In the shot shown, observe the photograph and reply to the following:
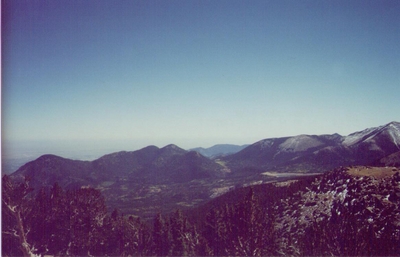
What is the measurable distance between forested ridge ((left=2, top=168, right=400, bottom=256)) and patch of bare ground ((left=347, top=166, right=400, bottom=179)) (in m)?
2.01

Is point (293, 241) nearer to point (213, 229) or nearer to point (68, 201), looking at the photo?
point (213, 229)

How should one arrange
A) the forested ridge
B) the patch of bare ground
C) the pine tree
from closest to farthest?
1. the forested ridge
2. the pine tree
3. the patch of bare ground

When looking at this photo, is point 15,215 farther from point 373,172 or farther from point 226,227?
point 373,172

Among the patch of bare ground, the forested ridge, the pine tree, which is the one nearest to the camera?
the forested ridge

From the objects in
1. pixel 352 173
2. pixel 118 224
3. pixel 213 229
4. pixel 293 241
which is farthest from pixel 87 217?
pixel 352 173

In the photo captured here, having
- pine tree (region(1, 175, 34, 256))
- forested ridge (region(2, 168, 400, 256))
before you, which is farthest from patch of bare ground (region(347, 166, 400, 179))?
pine tree (region(1, 175, 34, 256))

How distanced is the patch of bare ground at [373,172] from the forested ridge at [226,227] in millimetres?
2010

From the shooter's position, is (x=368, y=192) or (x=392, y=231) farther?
(x=368, y=192)

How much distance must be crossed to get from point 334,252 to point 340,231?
4.02 metres

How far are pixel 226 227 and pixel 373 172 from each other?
1833 inches

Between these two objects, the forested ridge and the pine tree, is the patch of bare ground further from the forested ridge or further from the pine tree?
the pine tree

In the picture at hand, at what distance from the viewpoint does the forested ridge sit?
29.4m

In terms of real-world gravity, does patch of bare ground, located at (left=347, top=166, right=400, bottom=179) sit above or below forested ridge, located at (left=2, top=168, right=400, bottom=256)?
above

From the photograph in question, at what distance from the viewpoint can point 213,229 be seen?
37688mm
